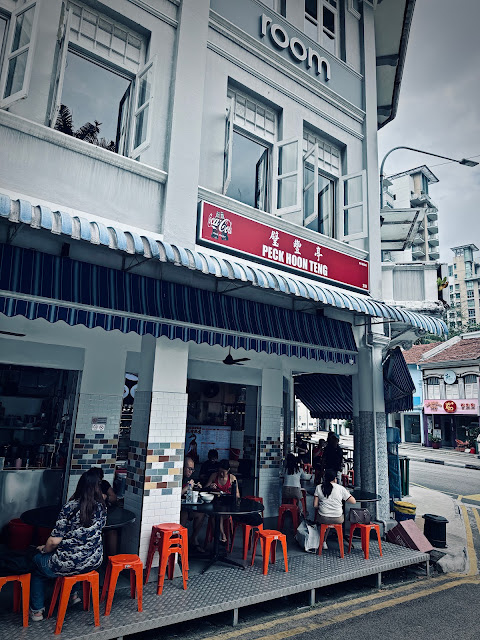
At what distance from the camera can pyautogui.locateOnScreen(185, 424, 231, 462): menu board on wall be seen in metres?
13.8

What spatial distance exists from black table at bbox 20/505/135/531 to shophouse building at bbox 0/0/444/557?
0.32m

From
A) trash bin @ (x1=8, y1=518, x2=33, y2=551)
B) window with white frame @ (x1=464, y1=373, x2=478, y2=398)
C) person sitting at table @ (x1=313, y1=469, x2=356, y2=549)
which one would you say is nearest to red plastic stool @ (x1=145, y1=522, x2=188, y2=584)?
trash bin @ (x1=8, y1=518, x2=33, y2=551)

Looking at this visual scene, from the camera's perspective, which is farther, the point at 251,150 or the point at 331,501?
the point at 251,150

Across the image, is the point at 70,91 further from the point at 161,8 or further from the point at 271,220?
the point at 271,220

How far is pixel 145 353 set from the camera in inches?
279

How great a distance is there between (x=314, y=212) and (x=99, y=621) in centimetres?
840

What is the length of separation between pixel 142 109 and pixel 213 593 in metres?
7.17

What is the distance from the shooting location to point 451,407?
112 feet

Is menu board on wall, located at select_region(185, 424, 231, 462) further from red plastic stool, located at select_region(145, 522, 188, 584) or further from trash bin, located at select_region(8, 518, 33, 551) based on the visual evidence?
red plastic stool, located at select_region(145, 522, 188, 584)

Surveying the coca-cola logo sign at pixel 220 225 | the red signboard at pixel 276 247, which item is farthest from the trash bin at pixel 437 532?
the coca-cola logo sign at pixel 220 225

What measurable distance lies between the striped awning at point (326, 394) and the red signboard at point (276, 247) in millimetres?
3751

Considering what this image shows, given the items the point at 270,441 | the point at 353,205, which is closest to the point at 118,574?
the point at 270,441

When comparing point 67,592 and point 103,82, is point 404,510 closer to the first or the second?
point 67,592

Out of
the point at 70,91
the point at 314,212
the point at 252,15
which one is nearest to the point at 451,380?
the point at 314,212
